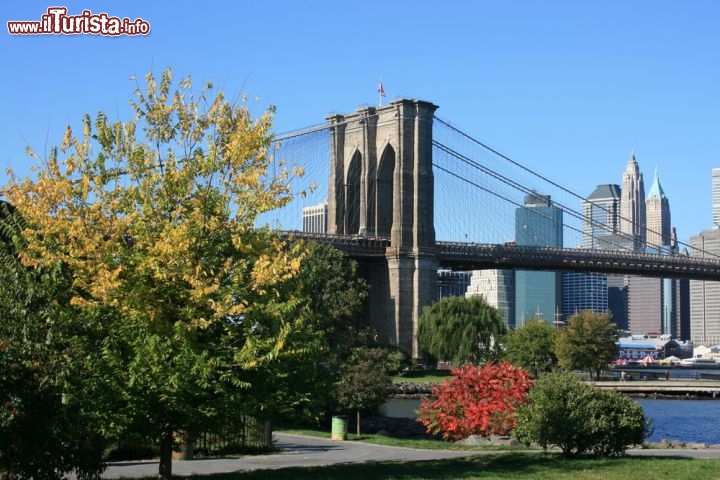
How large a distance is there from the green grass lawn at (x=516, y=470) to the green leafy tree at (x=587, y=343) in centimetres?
5884

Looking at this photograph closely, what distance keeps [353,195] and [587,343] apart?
26.9 m

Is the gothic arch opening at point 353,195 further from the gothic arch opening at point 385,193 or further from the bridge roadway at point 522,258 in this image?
the bridge roadway at point 522,258

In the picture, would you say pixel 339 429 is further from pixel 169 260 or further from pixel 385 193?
pixel 385 193

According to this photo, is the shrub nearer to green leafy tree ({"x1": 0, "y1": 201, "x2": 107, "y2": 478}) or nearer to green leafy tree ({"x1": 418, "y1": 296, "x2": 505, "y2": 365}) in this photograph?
green leafy tree ({"x1": 0, "y1": 201, "x2": 107, "y2": 478})

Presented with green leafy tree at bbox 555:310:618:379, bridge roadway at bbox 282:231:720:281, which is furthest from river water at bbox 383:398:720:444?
bridge roadway at bbox 282:231:720:281

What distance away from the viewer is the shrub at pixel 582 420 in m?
21.4

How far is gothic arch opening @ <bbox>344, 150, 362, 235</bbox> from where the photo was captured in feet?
310

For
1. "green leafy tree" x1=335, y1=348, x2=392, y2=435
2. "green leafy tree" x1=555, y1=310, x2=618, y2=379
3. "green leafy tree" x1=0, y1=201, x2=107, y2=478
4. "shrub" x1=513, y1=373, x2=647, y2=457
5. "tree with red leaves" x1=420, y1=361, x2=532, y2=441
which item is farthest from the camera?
"green leafy tree" x1=555, y1=310, x2=618, y2=379

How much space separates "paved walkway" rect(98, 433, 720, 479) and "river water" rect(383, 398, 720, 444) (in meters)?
12.8

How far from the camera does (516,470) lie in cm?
1916

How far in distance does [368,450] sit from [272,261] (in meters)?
8.88

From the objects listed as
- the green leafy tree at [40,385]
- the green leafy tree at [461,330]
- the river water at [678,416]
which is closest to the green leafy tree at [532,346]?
the green leafy tree at [461,330]

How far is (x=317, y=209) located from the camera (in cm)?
14012

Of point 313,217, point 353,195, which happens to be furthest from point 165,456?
point 313,217
